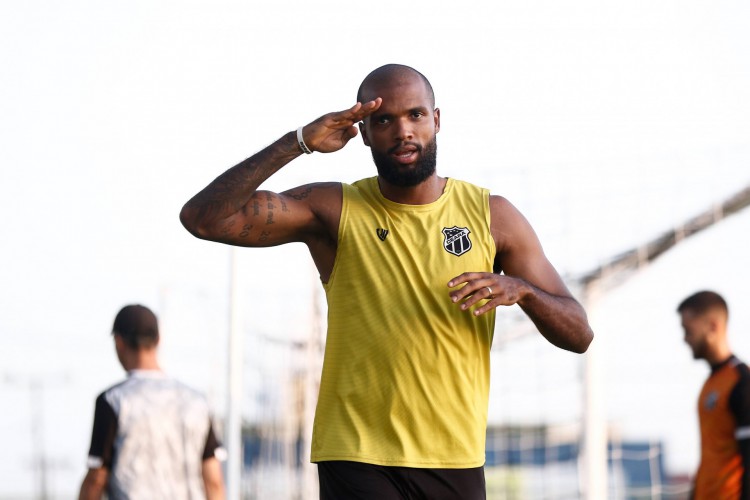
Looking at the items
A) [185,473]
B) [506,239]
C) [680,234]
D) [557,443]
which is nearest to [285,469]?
[557,443]

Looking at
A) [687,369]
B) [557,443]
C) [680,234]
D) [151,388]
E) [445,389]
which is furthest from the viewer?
[557,443]

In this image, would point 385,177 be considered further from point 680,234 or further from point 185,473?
point 680,234

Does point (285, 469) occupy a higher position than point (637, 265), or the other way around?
point (637, 265)

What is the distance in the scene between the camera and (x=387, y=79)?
3982 mm

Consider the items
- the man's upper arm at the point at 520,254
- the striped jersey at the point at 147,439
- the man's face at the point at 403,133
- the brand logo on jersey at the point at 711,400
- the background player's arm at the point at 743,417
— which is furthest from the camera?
the brand logo on jersey at the point at 711,400

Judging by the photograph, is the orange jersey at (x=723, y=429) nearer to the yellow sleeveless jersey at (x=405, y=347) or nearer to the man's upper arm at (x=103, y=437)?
the yellow sleeveless jersey at (x=405, y=347)

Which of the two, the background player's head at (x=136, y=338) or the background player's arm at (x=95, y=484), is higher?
the background player's head at (x=136, y=338)

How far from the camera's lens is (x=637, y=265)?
43.3 feet

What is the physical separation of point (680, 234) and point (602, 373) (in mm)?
1722

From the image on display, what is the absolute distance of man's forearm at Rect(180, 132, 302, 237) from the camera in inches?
152

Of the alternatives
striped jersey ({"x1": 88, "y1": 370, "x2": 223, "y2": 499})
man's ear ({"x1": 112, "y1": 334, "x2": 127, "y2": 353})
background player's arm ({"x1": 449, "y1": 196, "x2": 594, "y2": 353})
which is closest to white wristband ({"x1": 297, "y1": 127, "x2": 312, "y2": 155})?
background player's arm ({"x1": 449, "y1": 196, "x2": 594, "y2": 353})

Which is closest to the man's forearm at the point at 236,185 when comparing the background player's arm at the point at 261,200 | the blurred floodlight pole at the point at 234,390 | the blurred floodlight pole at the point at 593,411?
the background player's arm at the point at 261,200

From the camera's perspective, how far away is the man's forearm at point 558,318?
149 inches

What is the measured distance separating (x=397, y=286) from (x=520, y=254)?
1.51ft
